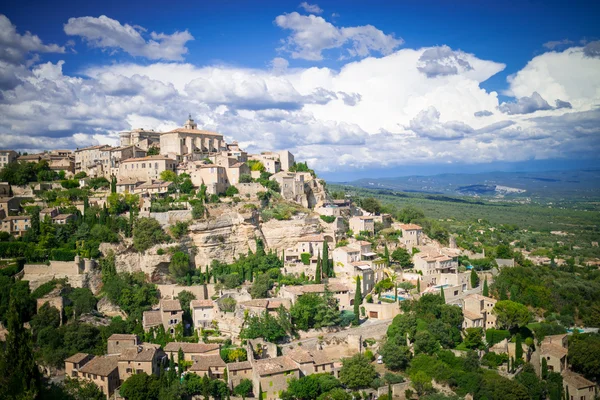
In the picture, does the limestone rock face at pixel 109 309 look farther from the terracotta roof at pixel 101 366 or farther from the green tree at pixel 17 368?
the green tree at pixel 17 368

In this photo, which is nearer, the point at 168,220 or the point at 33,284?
the point at 33,284

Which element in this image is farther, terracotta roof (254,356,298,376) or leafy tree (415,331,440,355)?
leafy tree (415,331,440,355)

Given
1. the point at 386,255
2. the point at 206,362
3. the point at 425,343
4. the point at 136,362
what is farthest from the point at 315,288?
the point at 136,362

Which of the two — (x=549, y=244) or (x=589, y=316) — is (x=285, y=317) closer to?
(x=589, y=316)

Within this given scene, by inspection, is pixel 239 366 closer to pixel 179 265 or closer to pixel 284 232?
pixel 179 265

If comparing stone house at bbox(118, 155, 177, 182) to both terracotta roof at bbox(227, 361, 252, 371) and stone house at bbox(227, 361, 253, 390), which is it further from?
stone house at bbox(227, 361, 253, 390)

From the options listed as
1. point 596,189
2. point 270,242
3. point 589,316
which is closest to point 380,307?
point 270,242

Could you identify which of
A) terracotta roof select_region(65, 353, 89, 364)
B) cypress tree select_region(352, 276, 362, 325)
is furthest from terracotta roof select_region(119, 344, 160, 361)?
cypress tree select_region(352, 276, 362, 325)
